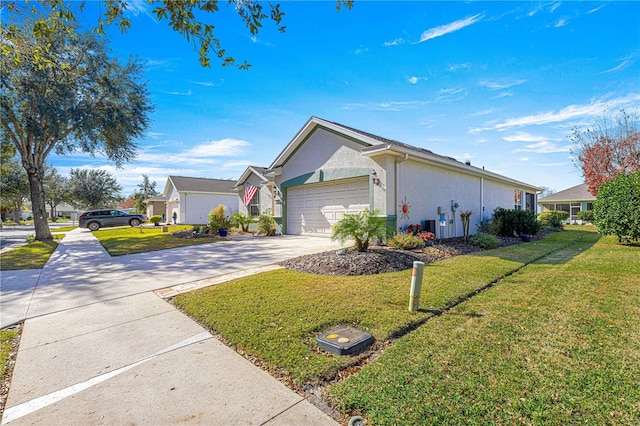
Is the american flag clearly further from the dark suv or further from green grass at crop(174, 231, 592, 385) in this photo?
the dark suv

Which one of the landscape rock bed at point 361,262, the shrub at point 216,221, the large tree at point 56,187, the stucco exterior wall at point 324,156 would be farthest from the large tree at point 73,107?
the large tree at point 56,187

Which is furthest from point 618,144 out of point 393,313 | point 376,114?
point 393,313

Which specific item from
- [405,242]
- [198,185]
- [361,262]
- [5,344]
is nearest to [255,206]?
[405,242]

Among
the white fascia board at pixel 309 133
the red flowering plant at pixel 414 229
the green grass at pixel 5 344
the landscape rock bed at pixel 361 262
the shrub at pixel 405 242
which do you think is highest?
the white fascia board at pixel 309 133

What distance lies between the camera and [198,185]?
30125 mm

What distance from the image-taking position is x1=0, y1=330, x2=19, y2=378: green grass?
3.17 meters

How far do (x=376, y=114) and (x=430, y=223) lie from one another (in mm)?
5584

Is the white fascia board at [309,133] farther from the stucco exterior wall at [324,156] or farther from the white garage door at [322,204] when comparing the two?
the white garage door at [322,204]

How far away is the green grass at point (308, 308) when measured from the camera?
3104 millimetres

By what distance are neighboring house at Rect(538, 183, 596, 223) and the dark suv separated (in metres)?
41.0

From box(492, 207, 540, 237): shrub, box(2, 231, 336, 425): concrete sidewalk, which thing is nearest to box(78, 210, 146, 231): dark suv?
box(2, 231, 336, 425): concrete sidewalk

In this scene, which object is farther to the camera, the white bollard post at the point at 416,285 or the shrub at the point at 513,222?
the shrub at the point at 513,222

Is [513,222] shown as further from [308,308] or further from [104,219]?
[104,219]

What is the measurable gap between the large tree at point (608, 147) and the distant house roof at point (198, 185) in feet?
99.8
